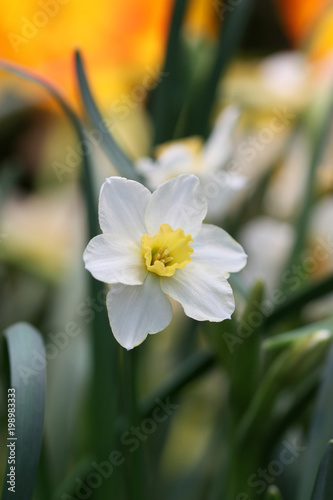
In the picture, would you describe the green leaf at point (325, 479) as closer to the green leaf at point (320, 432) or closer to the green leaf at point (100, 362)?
the green leaf at point (320, 432)

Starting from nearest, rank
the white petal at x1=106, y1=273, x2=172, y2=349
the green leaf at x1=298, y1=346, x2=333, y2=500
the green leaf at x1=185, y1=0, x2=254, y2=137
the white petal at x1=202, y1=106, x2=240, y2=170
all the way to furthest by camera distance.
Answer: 1. the white petal at x1=106, y1=273, x2=172, y2=349
2. the green leaf at x1=298, y1=346, x2=333, y2=500
3. the white petal at x1=202, y1=106, x2=240, y2=170
4. the green leaf at x1=185, y1=0, x2=254, y2=137

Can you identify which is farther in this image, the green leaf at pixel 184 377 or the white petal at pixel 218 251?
the green leaf at pixel 184 377

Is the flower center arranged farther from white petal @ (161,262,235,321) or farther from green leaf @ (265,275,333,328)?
green leaf @ (265,275,333,328)

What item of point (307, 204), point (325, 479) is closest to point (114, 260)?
point (325, 479)

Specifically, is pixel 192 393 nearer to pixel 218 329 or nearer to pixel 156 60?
pixel 218 329

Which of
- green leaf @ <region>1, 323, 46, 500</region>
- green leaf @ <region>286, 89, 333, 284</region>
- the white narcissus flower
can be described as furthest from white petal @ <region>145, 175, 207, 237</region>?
green leaf @ <region>286, 89, 333, 284</region>

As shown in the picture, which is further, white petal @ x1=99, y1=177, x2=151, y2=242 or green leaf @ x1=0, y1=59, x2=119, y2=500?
green leaf @ x1=0, y1=59, x2=119, y2=500

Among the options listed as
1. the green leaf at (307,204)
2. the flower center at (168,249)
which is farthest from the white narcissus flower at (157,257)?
the green leaf at (307,204)
